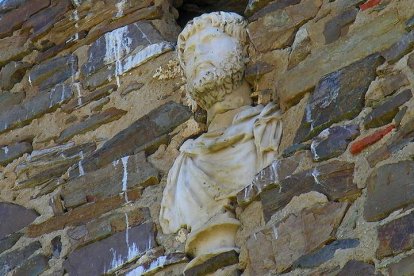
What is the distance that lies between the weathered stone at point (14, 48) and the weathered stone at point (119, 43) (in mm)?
374

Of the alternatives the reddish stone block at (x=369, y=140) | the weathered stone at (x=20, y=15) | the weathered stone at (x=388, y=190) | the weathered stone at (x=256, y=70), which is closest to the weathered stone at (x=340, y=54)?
the weathered stone at (x=256, y=70)

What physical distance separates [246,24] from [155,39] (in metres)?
0.58

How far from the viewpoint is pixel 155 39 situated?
20.0 feet

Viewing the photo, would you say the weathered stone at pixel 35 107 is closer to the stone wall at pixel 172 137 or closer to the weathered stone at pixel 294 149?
the stone wall at pixel 172 137

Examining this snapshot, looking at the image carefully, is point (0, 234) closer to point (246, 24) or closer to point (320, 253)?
point (246, 24)

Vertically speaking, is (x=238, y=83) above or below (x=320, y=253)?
above

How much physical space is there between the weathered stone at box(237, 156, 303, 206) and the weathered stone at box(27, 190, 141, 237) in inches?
25.8

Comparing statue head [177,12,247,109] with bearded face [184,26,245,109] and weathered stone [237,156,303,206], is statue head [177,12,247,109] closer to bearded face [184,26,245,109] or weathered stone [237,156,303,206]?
bearded face [184,26,245,109]

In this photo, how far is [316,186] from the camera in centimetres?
476

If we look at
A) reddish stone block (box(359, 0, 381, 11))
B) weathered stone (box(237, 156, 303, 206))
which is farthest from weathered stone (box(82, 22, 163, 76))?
weathered stone (box(237, 156, 303, 206))

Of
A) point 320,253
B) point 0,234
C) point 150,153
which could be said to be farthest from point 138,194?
point 320,253

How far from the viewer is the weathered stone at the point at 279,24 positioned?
17.9 feet

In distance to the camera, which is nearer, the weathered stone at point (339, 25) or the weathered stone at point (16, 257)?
the weathered stone at point (339, 25)

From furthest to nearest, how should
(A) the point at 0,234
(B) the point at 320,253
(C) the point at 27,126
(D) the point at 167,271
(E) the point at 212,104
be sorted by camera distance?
(C) the point at 27,126, (A) the point at 0,234, (E) the point at 212,104, (D) the point at 167,271, (B) the point at 320,253
